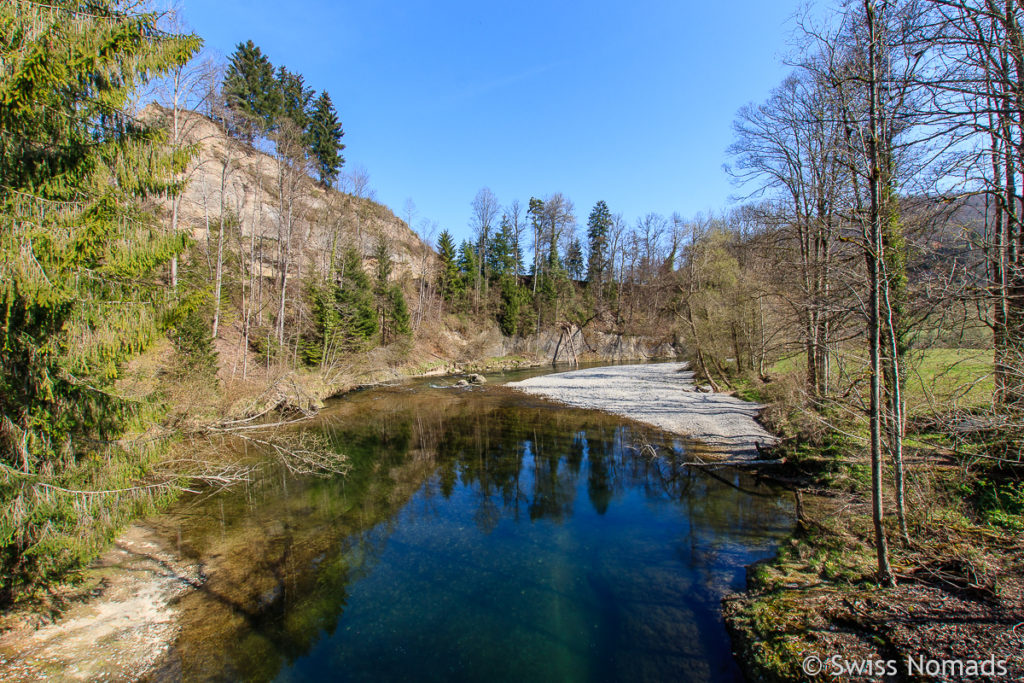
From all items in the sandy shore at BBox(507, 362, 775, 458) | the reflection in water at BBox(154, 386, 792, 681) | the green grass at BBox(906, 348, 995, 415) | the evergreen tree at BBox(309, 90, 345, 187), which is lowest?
the reflection in water at BBox(154, 386, 792, 681)

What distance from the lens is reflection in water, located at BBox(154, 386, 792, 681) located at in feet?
16.7

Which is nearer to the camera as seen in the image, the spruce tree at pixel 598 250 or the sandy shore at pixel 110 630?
the sandy shore at pixel 110 630

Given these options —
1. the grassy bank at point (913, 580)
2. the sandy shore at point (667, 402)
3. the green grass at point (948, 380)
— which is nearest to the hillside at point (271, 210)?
the sandy shore at point (667, 402)

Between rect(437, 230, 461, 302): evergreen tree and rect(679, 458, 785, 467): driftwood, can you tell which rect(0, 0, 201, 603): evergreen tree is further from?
rect(437, 230, 461, 302): evergreen tree

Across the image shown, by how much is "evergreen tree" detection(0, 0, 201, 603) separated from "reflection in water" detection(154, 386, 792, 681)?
2.07 metres

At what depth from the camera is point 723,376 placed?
2266 cm

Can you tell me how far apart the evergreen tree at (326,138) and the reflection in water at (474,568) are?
3887 cm

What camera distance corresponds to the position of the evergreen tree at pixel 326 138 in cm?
4228

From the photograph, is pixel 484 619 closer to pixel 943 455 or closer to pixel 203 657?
pixel 203 657

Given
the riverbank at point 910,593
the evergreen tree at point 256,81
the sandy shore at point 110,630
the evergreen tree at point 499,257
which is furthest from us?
the evergreen tree at point 499,257

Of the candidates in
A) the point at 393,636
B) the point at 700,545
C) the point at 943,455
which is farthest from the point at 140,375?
the point at 943,455

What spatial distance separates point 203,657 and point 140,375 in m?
5.93

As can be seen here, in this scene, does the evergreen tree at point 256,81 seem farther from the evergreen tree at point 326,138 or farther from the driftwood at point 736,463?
the driftwood at point 736,463

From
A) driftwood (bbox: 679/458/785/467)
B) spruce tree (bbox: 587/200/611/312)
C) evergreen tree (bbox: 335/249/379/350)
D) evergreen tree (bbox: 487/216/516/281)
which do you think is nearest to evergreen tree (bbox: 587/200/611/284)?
spruce tree (bbox: 587/200/611/312)
